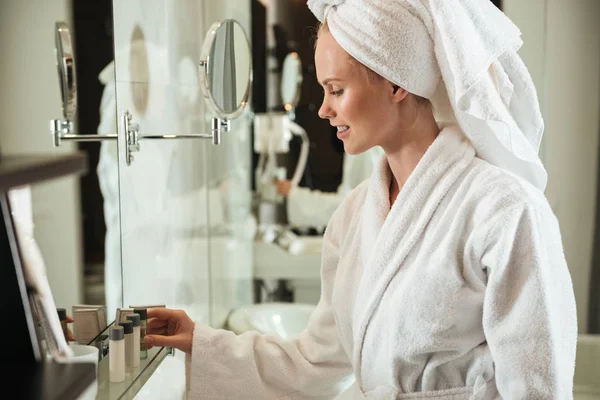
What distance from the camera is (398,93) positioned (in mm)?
1184

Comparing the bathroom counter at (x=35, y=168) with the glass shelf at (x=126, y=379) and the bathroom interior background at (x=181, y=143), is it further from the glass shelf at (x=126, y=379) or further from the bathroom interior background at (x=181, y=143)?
the glass shelf at (x=126, y=379)

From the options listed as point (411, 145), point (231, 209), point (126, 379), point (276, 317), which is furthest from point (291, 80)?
point (126, 379)

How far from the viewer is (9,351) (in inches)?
28.4

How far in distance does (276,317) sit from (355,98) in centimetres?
189

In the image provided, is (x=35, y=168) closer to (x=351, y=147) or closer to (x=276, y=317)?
(x=351, y=147)

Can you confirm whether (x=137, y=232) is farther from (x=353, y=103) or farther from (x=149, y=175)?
(x=353, y=103)

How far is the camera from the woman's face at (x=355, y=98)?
3.88ft

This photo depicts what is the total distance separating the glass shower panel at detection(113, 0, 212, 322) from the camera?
1452 millimetres

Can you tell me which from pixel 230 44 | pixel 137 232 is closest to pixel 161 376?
pixel 137 232

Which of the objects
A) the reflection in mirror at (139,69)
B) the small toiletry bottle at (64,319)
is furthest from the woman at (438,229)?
the reflection in mirror at (139,69)

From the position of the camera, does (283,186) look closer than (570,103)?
No

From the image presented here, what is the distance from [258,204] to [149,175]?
1.47 meters

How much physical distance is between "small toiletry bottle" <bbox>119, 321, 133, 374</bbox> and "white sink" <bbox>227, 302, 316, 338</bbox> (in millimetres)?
1767

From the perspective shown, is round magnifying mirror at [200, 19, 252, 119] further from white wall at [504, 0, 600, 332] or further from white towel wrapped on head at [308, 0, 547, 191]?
white wall at [504, 0, 600, 332]
